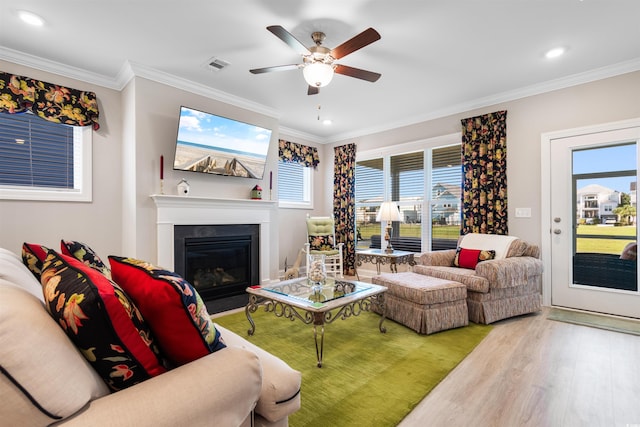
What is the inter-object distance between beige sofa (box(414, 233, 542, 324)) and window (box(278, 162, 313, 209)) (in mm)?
2561

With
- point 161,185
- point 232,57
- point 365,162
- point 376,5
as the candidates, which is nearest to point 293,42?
point 376,5

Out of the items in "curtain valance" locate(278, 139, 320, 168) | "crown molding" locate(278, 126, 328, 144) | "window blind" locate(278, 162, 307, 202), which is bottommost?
"window blind" locate(278, 162, 307, 202)

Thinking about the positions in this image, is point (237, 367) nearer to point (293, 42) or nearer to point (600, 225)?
point (293, 42)

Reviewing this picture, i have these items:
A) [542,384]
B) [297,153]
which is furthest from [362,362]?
[297,153]

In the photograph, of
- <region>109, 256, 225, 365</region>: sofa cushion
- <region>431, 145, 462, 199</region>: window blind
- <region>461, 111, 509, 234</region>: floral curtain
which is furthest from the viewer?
<region>431, 145, 462, 199</region>: window blind

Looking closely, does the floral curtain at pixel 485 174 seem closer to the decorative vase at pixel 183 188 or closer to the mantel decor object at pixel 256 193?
the mantel decor object at pixel 256 193

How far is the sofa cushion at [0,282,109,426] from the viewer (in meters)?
0.64

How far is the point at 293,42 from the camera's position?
225 centimetres

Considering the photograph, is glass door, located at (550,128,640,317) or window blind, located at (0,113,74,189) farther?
glass door, located at (550,128,640,317)

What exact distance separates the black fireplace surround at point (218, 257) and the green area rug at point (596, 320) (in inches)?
135

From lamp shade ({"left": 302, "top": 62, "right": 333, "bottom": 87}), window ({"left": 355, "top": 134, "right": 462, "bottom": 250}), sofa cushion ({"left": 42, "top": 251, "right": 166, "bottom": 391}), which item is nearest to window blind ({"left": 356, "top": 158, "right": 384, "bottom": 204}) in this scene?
window ({"left": 355, "top": 134, "right": 462, "bottom": 250})

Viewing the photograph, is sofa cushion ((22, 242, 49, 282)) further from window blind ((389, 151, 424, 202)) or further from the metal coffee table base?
window blind ((389, 151, 424, 202))

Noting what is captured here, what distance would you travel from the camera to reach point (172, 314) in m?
0.91

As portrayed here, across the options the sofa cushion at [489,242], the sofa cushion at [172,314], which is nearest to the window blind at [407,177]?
the sofa cushion at [489,242]
